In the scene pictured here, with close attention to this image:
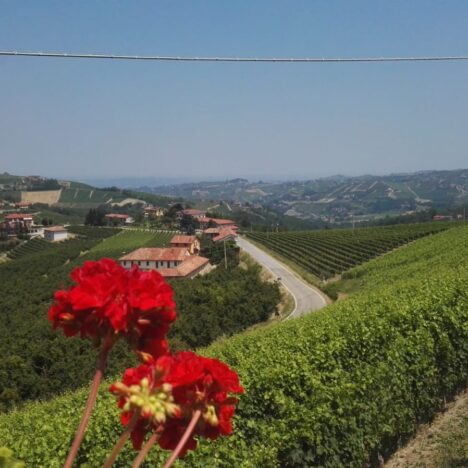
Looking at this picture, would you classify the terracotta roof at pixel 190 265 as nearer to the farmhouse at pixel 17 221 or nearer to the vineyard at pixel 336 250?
the vineyard at pixel 336 250

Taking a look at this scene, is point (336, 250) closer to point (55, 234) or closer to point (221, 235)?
point (221, 235)

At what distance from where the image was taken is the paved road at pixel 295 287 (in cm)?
4275

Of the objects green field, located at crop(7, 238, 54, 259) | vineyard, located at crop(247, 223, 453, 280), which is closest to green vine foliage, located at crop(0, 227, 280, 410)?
vineyard, located at crop(247, 223, 453, 280)

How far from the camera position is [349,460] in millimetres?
8016

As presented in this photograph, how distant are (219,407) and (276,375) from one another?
21.4ft

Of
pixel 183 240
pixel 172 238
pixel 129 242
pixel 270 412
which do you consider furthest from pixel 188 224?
pixel 270 412

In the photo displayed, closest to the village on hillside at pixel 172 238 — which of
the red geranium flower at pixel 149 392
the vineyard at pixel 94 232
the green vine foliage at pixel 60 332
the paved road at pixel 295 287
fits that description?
the vineyard at pixel 94 232

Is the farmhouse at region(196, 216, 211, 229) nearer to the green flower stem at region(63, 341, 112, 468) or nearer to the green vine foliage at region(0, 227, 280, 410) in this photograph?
the green vine foliage at region(0, 227, 280, 410)

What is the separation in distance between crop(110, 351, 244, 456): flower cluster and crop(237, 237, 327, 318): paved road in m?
29.0

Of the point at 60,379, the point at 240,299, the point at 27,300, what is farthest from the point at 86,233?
the point at 60,379

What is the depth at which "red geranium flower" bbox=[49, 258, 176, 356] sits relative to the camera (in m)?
1.68

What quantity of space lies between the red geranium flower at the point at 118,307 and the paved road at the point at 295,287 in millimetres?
29230

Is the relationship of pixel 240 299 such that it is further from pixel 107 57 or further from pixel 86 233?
pixel 86 233

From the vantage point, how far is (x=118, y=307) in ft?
5.48
